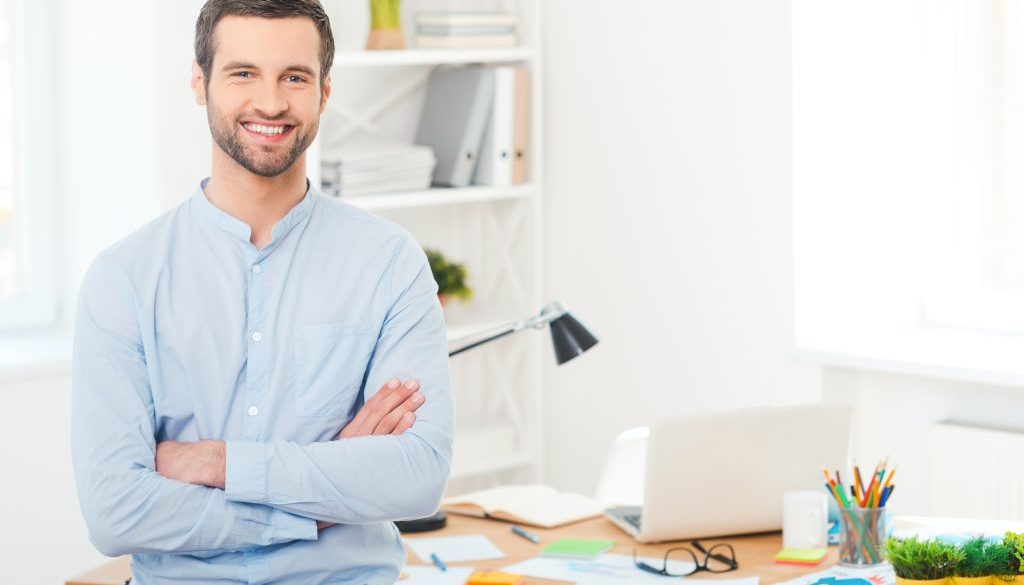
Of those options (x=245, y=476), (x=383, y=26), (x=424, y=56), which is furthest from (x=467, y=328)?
(x=245, y=476)

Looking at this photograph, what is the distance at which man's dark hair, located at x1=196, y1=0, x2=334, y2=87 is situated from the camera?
6.82ft

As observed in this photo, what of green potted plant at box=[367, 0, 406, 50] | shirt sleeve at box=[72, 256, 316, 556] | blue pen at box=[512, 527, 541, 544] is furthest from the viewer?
green potted plant at box=[367, 0, 406, 50]

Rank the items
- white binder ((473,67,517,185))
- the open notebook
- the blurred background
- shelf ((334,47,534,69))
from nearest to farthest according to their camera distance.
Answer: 1. the open notebook
2. the blurred background
3. shelf ((334,47,534,69))
4. white binder ((473,67,517,185))

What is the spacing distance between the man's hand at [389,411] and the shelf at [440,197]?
180 cm

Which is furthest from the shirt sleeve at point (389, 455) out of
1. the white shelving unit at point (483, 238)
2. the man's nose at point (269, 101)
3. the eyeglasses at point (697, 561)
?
the white shelving unit at point (483, 238)

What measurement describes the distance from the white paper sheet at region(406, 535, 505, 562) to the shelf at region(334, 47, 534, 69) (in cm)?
159

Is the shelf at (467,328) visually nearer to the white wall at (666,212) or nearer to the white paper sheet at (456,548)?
the white wall at (666,212)

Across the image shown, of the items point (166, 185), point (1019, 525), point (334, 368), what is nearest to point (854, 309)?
point (1019, 525)

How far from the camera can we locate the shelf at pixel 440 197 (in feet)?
13.0

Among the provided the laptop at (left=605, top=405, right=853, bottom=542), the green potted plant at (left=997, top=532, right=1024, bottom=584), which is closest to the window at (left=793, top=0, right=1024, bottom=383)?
the laptop at (left=605, top=405, right=853, bottom=542)

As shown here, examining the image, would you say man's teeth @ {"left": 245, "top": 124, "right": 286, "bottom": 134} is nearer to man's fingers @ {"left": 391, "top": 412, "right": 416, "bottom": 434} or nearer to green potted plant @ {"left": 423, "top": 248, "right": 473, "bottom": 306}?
man's fingers @ {"left": 391, "top": 412, "right": 416, "bottom": 434}

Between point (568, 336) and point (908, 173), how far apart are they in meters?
1.46

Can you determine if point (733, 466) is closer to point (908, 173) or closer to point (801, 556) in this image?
point (801, 556)

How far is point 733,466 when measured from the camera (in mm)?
2609
